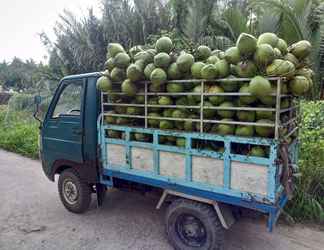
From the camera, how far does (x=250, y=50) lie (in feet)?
8.10

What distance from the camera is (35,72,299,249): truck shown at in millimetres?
2518

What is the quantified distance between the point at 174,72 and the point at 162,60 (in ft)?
0.57

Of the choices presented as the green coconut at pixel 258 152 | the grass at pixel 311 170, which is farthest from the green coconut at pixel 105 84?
the grass at pixel 311 170

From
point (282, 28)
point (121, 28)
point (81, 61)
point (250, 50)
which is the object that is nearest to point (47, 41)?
point (81, 61)

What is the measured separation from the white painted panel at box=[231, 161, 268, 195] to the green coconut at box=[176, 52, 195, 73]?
3.43 ft

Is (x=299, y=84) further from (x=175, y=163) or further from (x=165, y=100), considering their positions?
(x=175, y=163)

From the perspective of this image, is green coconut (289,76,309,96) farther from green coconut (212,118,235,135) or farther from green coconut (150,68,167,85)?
green coconut (150,68,167,85)

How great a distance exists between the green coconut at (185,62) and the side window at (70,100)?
1610mm

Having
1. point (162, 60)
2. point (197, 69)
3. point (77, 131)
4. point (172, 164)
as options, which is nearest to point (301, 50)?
point (197, 69)

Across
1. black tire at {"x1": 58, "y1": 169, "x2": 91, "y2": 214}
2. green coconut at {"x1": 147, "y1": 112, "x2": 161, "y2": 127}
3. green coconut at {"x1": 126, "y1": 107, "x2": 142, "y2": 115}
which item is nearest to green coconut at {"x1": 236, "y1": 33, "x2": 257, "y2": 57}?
green coconut at {"x1": 147, "y1": 112, "x2": 161, "y2": 127}

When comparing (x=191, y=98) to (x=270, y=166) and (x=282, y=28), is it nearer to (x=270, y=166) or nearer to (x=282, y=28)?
(x=270, y=166)

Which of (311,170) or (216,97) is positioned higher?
(216,97)

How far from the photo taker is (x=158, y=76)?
2885 millimetres

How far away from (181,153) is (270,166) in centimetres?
89
